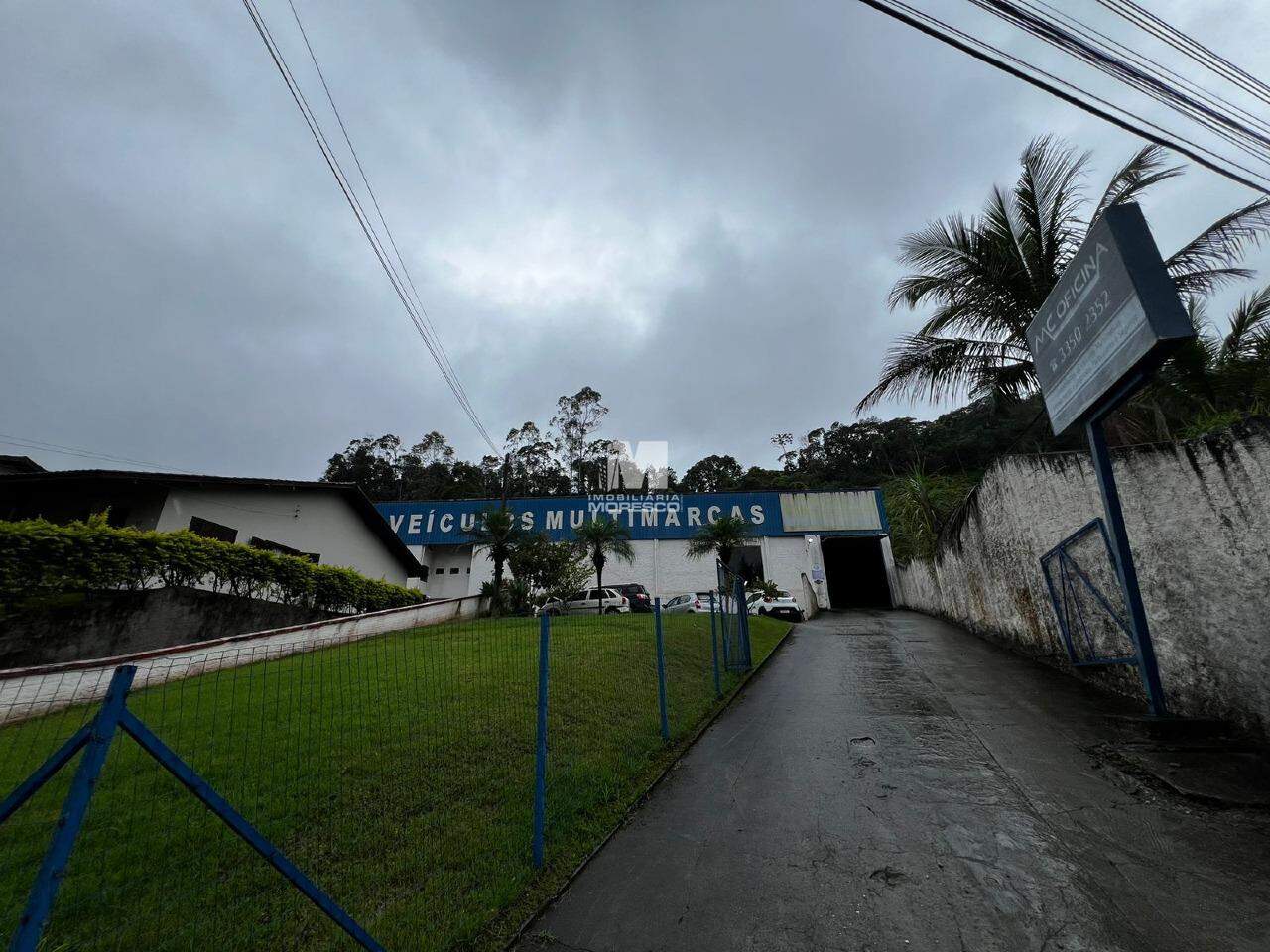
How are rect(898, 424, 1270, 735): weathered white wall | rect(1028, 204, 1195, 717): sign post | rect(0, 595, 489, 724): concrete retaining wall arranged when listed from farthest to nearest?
rect(0, 595, 489, 724): concrete retaining wall
rect(1028, 204, 1195, 717): sign post
rect(898, 424, 1270, 735): weathered white wall

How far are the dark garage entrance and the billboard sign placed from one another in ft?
81.7

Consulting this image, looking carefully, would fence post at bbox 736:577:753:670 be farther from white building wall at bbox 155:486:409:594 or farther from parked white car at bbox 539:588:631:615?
white building wall at bbox 155:486:409:594

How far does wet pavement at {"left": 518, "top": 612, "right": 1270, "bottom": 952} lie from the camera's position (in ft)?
8.60

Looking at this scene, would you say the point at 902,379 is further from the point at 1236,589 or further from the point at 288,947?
the point at 288,947

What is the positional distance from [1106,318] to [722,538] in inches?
774

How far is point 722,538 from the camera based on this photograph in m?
24.4

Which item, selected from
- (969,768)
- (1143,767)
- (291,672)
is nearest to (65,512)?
(291,672)

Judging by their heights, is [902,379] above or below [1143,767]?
above

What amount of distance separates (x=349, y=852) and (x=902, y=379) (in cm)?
1197

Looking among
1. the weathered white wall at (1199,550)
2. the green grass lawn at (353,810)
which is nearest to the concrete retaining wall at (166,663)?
the green grass lawn at (353,810)

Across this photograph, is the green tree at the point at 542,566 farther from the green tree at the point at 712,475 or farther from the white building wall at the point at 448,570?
the green tree at the point at 712,475

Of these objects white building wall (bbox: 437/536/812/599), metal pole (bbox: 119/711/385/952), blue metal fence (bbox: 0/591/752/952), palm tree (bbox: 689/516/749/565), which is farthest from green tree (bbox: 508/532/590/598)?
metal pole (bbox: 119/711/385/952)

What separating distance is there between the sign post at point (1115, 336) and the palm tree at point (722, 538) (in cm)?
1802

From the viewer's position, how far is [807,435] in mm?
68250
